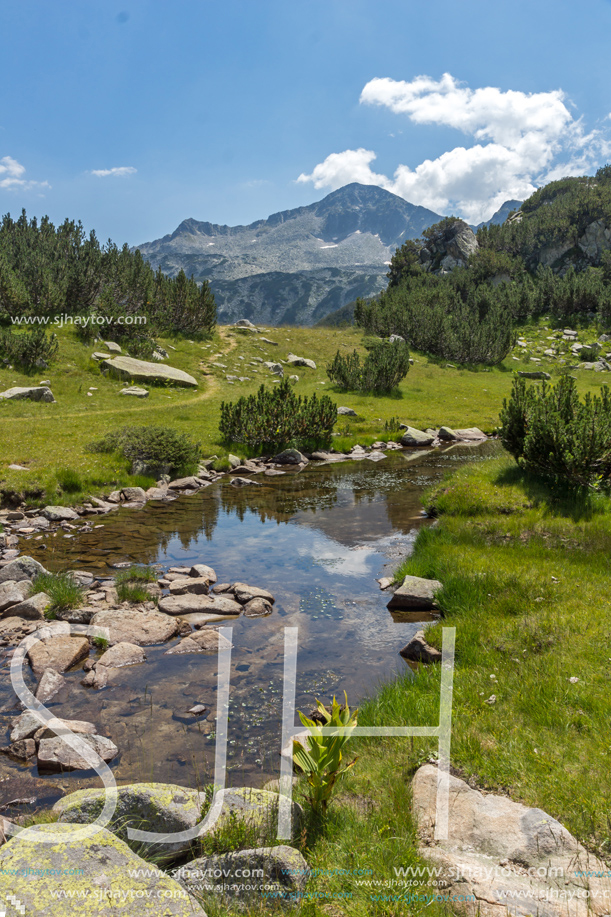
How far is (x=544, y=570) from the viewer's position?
836cm

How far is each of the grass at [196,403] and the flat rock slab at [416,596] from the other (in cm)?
1028

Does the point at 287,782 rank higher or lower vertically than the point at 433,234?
lower

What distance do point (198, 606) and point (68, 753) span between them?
3.76 m

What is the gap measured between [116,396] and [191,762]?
91.7ft

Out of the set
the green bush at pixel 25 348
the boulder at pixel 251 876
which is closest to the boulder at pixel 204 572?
the boulder at pixel 251 876

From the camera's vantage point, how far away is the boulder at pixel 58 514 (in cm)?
1355

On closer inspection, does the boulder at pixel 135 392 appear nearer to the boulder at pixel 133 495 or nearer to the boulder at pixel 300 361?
the boulder at pixel 133 495

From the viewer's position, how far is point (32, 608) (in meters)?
8.11

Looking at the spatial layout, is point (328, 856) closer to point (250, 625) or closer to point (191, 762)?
point (191, 762)

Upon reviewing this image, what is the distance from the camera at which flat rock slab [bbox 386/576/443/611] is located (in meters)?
8.59

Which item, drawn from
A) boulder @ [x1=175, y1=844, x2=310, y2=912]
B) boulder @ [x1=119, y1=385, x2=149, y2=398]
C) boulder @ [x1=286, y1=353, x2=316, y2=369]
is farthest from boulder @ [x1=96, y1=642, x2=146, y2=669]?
boulder @ [x1=286, y1=353, x2=316, y2=369]

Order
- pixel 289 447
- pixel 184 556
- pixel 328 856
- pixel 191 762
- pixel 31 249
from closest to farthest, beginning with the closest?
1. pixel 328 856
2. pixel 191 762
3. pixel 184 556
4. pixel 289 447
5. pixel 31 249

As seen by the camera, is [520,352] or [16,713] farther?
[520,352]

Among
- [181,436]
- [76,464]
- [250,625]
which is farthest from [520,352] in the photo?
[250,625]
